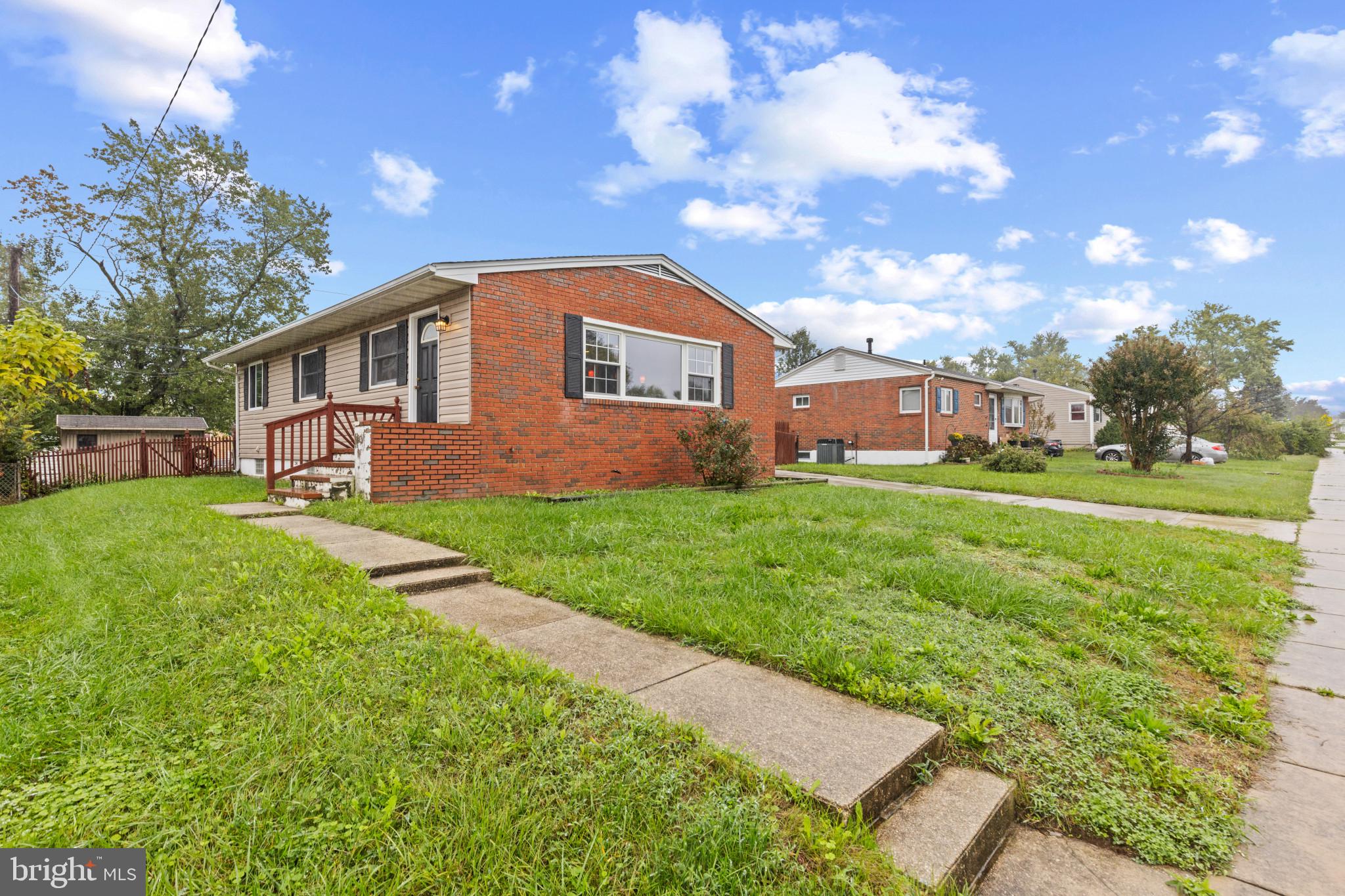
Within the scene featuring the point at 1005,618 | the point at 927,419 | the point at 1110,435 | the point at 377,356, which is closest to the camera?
the point at 1005,618

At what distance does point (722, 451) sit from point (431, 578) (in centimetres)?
593

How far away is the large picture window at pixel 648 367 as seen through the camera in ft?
29.8

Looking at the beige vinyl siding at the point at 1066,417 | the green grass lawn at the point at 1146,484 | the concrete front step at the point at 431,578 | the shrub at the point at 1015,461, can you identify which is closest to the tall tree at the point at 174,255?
the green grass lawn at the point at 1146,484

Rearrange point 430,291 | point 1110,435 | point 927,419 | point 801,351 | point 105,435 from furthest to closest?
point 801,351 < point 1110,435 < point 105,435 < point 927,419 < point 430,291

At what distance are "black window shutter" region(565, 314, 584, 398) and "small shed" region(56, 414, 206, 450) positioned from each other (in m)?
22.4

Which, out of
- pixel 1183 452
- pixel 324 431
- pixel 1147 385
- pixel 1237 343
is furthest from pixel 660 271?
pixel 1237 343

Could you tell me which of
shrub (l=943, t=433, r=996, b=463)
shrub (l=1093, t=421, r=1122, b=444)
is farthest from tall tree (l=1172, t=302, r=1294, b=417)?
shrub (l=943, t=433, r=996, b=463)

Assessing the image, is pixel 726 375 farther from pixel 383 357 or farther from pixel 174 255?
pixel 174 255

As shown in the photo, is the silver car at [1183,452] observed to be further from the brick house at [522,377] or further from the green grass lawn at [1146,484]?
the brick house at [522,377]

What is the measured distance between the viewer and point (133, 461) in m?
14.6

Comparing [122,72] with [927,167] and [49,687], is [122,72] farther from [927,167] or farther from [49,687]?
[927,167]

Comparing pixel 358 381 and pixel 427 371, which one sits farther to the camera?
pixel 358 381

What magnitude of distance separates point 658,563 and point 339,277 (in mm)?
29742

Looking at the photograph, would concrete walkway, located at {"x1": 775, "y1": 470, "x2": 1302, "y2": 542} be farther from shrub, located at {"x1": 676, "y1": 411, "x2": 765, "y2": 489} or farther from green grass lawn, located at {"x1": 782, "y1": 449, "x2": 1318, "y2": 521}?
shrub, located at {"x1": 676, "y1": 411, "x2": 765, "y2": 489}
